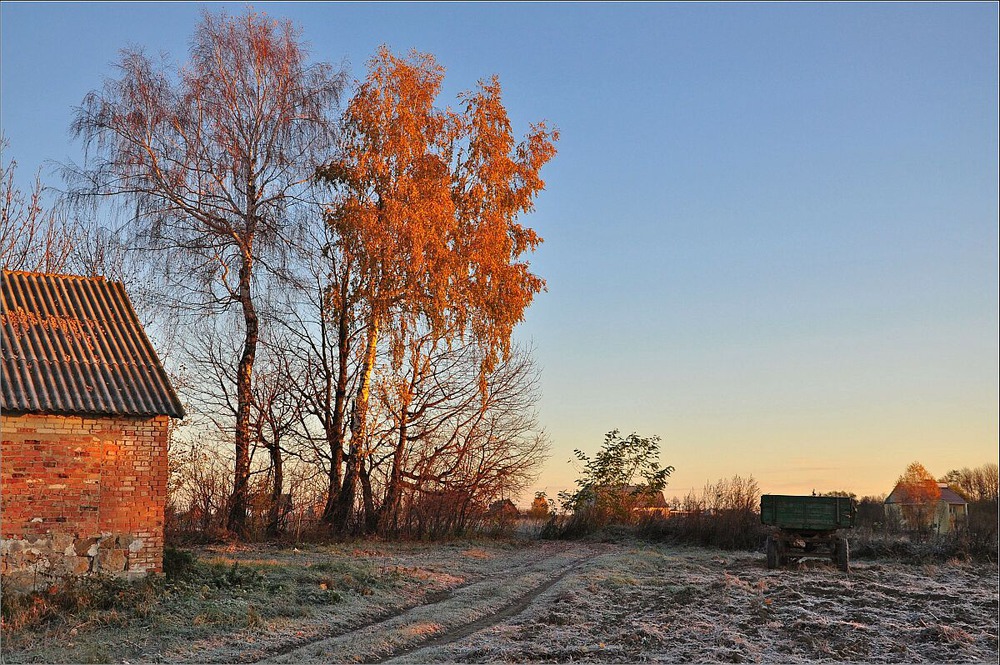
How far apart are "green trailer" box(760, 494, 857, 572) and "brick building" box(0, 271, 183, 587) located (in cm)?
1245

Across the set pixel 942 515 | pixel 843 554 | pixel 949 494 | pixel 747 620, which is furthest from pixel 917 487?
pixel 747 620

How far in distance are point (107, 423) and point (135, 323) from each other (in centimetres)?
255

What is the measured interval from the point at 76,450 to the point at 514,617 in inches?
256

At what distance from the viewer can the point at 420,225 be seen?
73.9 feet

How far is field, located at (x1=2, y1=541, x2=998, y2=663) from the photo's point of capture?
9.96 metres

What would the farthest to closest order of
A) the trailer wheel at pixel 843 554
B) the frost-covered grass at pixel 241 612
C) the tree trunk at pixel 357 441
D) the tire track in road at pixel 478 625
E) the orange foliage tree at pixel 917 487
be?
the orange foliage tree at pixel 917 487
the tree trunk at pixel 357 441
the trailer wheel at pixel 843 554
the tire track in road at pixel 478 625
the frost-covered grass at pixel 241 612

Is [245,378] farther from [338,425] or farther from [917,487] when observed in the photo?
[917,487]

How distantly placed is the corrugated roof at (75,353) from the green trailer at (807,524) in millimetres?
12498

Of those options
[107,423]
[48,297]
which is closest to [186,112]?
[48,297]

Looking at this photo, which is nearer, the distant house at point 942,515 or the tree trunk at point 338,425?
the tree trunk at point 338,425

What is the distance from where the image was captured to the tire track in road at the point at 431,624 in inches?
392

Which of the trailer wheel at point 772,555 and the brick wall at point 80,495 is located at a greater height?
the brick wall at point 80,495

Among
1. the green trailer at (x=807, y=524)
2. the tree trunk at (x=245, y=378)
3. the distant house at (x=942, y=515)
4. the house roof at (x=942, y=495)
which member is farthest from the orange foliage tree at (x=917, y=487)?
the tree trunk at (x=245, y=378)

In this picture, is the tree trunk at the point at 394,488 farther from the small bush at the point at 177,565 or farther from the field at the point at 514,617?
the small bush at the point at 177,565
